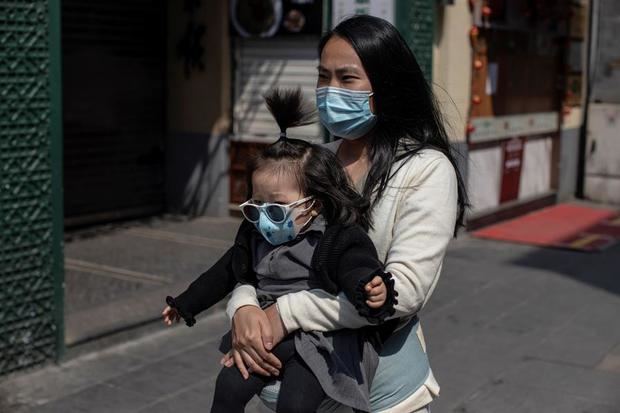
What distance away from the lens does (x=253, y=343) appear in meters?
2.38

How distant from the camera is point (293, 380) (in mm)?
2389

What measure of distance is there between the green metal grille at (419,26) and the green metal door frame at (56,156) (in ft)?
11.5

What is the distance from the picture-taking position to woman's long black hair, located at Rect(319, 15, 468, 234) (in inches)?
97.7

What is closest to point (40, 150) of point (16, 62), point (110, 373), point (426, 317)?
point (16, 62)

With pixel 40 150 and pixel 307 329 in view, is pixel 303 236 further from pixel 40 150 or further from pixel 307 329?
pixel 40 150

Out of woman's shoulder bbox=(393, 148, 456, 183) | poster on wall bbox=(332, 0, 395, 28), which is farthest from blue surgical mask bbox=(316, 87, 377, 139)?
poster on wall bbox=(332, 0, 395, 28)

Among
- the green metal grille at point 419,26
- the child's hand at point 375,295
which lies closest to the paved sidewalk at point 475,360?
the green metal grille at point 419,26

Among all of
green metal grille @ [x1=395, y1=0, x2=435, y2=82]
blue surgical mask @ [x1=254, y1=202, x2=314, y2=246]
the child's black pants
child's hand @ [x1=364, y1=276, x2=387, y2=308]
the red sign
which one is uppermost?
green metal grille @ [x1=395, y1=0, x2=435, y2=82]

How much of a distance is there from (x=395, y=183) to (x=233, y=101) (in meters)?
8.23

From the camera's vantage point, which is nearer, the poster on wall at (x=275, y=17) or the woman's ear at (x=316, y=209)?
the woman's ear at (x=316, y=209)

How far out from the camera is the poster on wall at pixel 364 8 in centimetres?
769

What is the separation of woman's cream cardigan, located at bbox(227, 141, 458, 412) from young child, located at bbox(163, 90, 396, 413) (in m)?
0.04

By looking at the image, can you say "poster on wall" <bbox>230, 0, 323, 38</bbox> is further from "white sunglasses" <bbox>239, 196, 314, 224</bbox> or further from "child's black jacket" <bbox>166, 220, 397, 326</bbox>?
"white sunglasses" <bbox>239, 196, 314, 224</bbox>

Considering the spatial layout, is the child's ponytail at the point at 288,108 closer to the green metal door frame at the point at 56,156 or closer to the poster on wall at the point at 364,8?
the green metal door frame at the point at 56,156
